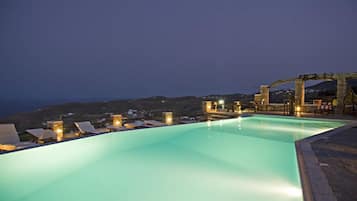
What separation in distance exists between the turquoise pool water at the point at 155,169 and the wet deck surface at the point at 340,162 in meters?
0.50

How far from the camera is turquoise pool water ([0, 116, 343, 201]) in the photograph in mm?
3754

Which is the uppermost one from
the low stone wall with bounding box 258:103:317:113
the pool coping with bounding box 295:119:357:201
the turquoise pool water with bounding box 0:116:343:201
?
the low stone wall with bounding box 258:103:317:113

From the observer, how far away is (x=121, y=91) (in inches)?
3081

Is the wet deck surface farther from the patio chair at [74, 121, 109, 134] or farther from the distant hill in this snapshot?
the distant hill

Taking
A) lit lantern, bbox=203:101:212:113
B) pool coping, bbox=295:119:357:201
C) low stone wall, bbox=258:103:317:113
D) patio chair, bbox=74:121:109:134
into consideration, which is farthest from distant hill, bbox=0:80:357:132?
pool coping, bbox=295:119:357:201

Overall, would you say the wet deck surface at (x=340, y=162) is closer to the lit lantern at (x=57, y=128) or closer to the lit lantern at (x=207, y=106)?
the lit lantern at (x=207, y=106)

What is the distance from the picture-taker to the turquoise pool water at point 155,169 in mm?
3754

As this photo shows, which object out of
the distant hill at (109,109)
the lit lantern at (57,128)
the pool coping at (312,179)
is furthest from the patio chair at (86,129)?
the pool coping at (312,179)

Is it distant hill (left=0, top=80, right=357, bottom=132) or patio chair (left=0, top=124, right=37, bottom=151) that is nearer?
patio chair (left=0, top=124, right=37, bottom=151)

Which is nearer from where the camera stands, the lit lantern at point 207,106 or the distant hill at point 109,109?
the lit lantern at point 207,106

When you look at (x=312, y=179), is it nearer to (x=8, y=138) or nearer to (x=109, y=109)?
(x=8, y=138)

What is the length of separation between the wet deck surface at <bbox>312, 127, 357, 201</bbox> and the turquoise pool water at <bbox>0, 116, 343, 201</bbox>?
50 cm

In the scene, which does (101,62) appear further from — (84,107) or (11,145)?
(11,145)

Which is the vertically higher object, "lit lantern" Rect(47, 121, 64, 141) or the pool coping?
the pool coping
